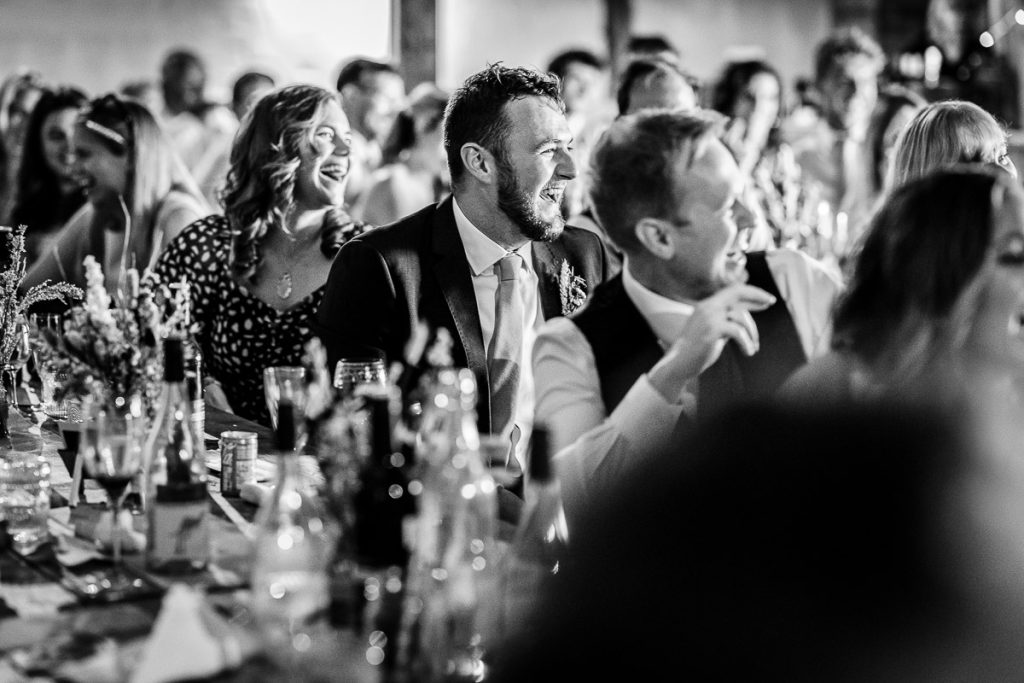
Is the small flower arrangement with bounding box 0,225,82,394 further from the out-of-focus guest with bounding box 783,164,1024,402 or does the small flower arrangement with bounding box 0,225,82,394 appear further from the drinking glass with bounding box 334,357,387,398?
the out-of-focus guest with bounding box 783,164,1024,402

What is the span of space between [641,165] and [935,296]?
0.62 meters

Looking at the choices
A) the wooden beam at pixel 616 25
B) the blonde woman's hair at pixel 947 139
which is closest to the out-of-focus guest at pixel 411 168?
the blonde woman's hair at pixel 947 139

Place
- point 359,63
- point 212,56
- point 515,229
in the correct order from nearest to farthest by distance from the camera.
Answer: point 515,229 → point 359,63 → point 212,56

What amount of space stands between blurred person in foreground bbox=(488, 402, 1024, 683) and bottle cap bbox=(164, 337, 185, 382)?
76 centimetres

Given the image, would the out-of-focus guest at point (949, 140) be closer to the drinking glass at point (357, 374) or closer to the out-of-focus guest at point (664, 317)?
the out-of-focus guest at point (664, 317)

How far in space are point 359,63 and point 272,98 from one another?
345 centimetres

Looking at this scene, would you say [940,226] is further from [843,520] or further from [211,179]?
[211,179]

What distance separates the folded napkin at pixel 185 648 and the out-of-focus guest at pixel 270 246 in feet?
6.45

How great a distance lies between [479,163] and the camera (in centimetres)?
289

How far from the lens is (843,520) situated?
1273 millimetres

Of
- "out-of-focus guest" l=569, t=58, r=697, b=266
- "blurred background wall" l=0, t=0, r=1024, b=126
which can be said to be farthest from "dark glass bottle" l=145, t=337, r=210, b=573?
"blurred background wall" l=0, t=0, r=1024, b=126

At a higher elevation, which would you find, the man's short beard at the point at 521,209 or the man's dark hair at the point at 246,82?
the man's dark hair at the point at 246,82

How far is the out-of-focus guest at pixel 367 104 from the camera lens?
6.65 m

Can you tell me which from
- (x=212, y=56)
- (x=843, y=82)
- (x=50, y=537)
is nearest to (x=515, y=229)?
(x=50, y=537)
